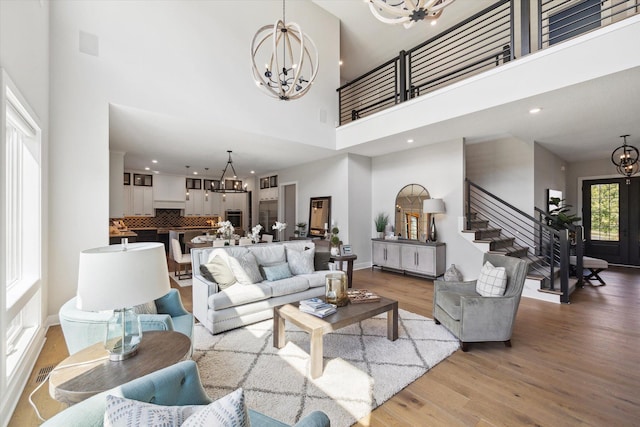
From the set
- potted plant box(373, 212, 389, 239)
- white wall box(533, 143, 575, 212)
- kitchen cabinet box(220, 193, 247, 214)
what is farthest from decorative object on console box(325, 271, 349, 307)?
kitchen cabinet box(220, 193, 247, 214)

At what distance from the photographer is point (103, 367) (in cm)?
139

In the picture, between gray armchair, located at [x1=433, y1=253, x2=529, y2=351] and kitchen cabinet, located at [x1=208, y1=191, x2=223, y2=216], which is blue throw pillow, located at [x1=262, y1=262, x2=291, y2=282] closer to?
gray armchair, located at [x1=433, y1=253, x2=529, y2=351]

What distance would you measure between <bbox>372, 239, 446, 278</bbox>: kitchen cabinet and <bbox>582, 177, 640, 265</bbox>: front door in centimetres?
547

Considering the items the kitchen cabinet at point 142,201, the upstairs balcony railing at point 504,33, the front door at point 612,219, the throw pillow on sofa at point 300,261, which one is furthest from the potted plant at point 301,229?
the front door at point 612,219

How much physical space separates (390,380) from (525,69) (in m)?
3.81

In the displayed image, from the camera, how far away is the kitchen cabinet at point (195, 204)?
33.6ft

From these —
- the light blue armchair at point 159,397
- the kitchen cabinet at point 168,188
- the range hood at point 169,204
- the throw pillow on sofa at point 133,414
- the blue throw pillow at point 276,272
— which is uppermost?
the kitchen cabinet at point 168,188

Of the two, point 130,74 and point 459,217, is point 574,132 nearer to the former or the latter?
point 459,217

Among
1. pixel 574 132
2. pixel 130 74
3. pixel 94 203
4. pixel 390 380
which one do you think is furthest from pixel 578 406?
pixel 130 74

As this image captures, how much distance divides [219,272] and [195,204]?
7.90m

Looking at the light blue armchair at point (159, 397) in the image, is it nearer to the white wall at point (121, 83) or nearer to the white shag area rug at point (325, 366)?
the white shag area rug at point (325, 366)

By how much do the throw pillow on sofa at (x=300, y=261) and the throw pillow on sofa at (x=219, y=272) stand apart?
948 millimetres

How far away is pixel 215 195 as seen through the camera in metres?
10.9

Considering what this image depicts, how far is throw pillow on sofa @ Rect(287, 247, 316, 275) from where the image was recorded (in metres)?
4.14
